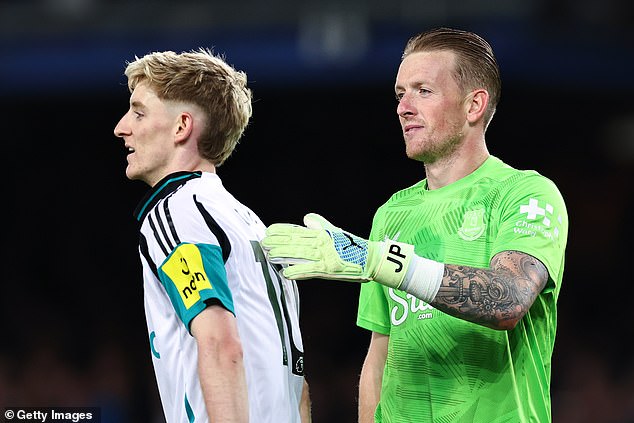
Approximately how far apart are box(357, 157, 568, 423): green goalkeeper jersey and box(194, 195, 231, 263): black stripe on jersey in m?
0.82

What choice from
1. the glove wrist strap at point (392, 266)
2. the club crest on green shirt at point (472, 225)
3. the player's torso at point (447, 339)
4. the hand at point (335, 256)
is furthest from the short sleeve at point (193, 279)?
the club crest on green shirt at point (472, 225)

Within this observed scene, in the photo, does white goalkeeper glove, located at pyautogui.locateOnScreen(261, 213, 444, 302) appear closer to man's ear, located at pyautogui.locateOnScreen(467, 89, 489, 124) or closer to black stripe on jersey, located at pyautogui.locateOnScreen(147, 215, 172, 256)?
black stripe on jersey, located at pyautogui.locateOnScreen(147, 215, 172, 256)

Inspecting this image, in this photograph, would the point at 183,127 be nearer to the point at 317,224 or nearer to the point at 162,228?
the point at 162,228

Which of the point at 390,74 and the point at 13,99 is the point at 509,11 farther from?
the point at 13,99

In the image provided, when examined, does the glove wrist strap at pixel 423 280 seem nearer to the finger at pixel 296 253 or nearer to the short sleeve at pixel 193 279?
the finger at pixel 296 253

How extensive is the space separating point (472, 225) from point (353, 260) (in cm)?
67

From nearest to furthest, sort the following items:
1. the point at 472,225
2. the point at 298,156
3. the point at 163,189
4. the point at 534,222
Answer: the point at 534,222 < the point at 163,189 < the point at 472,225 < the point at 298,156

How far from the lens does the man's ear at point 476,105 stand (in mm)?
4136

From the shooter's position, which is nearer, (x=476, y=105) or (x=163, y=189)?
(x=163, y=189)

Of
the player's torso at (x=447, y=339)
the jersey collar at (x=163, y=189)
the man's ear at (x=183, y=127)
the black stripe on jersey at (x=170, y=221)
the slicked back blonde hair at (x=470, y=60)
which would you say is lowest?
the player's torso at (x=447, y=339)

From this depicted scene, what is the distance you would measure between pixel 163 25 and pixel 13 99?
2171mm

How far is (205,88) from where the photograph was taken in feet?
13.1

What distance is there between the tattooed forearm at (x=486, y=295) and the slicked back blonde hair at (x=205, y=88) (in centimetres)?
111

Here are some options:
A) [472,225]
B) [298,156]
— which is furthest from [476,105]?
[298,156]
